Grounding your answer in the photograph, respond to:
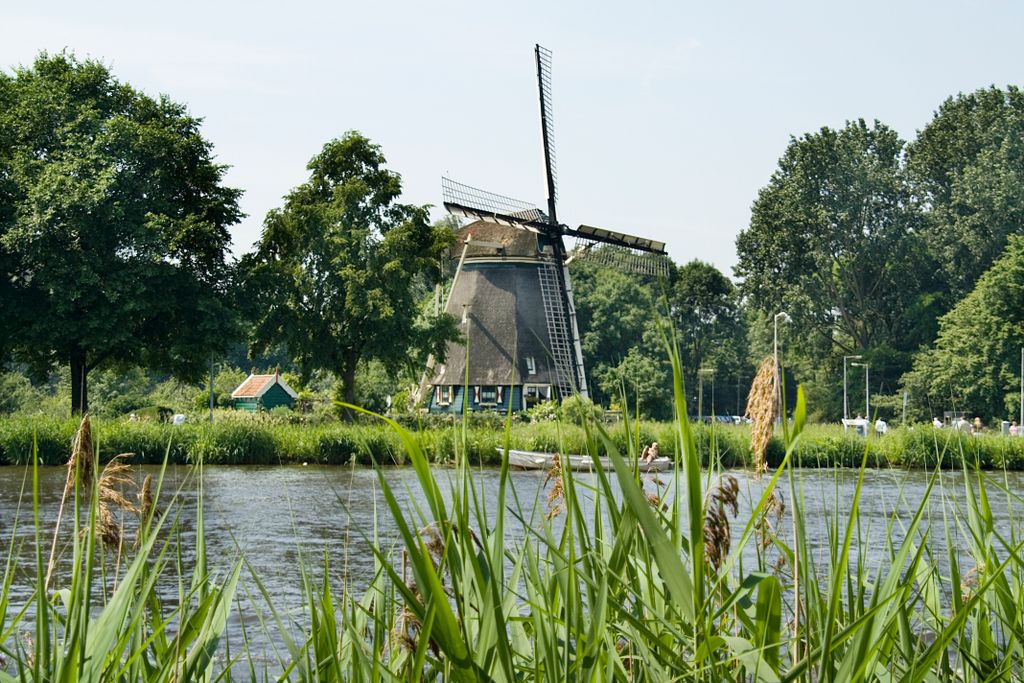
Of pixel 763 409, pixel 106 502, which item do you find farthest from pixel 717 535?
pixel 106 502

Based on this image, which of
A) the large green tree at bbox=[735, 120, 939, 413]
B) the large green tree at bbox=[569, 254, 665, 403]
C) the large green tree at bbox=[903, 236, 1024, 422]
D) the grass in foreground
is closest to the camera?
the grass in foreground

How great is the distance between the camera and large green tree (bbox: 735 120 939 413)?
174ft

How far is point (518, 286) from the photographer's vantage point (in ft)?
130

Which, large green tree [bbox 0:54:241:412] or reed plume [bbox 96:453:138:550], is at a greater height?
large green tree [bbox 0:54:241:412]

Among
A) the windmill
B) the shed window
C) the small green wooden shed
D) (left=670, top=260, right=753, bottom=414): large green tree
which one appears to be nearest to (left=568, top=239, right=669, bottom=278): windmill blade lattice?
the windmill

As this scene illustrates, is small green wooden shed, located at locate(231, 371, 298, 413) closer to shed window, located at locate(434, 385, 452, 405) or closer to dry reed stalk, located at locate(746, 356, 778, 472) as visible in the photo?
shed window, located at locate(434, 385, 452, 405)

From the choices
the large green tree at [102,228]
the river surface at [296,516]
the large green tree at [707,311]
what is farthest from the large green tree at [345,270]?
the large green tree at [707,311]

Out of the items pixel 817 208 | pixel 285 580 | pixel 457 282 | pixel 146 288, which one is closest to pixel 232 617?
pixel 285 580

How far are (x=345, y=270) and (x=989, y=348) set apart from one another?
22651 millimetres

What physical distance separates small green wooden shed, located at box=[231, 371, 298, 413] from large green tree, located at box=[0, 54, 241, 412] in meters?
19.5

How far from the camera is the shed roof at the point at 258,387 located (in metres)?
51.2

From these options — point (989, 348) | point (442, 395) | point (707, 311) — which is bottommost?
point (442, 395)

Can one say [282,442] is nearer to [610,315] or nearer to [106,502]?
[106,502]

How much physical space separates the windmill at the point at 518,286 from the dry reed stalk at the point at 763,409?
108ft
